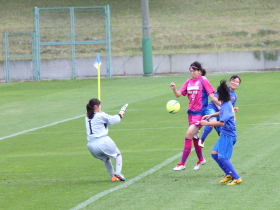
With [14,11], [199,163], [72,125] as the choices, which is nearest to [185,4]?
[14,11]

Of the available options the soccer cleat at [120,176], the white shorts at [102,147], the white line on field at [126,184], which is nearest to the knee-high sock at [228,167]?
the white line on field at [126,184]

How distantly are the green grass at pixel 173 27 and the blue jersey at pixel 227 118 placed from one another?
1055 inches

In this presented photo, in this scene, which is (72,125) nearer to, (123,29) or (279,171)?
(279,171)

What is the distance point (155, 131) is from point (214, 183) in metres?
7.13

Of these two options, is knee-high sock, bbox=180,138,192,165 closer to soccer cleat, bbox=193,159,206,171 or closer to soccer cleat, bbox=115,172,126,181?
soccer cleat, bbox=193,159,206,171

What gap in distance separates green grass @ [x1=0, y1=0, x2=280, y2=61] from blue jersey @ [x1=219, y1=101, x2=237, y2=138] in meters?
26.8

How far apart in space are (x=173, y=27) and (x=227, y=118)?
33.1 m

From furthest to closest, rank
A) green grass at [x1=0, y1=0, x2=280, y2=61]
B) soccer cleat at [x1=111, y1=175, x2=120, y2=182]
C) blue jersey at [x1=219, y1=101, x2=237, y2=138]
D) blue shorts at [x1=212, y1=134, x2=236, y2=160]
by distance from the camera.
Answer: green grass at [x1=0, y1=0, x2=280, y2=61] < soccer cleat at [x1=111, y1=175, x2=120, y2=182] < blue shorts at [x1=212, y1=134, x2=236, y2=160] < blue jersey at [x1=219, y1=101, x2=237, y2=138]

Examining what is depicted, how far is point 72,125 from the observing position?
1891cm

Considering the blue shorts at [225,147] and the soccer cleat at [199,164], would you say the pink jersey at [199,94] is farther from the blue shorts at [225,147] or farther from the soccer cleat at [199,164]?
the blue shorts at [225,147]

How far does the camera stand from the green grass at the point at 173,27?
3990 cm

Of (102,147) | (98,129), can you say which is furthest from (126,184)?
(98,129)

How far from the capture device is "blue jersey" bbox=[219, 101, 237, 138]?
30.7 feet

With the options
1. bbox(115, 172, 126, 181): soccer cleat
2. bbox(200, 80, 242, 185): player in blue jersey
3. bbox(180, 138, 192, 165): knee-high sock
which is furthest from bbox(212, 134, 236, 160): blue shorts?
bbox(115, 172, 126, 181): soccer cleat
